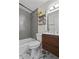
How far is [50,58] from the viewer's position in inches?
141

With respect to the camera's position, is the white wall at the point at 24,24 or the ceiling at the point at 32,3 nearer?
the ceiling at the point at 32,3

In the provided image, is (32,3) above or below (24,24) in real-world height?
above

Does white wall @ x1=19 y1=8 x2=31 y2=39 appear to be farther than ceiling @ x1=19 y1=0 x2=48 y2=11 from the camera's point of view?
Yes

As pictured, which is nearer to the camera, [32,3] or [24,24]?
[32,3]

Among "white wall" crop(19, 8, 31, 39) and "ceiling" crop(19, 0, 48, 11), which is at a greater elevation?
"ceiling" crop(19, 0, 48, 11)

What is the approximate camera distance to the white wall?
524 centimetres

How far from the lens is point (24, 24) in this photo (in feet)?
18.2

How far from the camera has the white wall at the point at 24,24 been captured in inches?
206

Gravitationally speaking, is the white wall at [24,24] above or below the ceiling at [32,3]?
below
